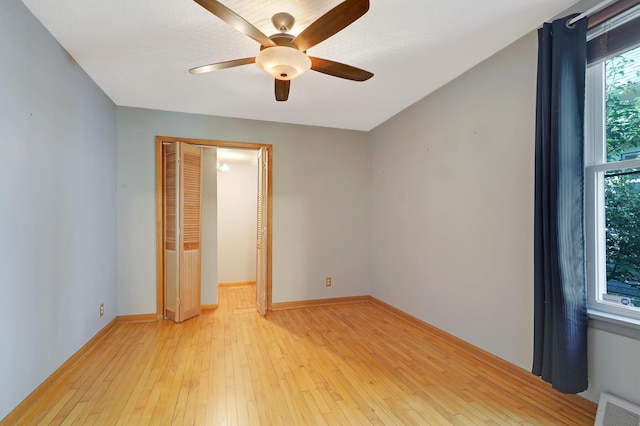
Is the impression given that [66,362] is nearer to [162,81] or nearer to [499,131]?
[162,81]

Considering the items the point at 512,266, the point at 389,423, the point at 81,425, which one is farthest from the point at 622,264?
the point at 81,425

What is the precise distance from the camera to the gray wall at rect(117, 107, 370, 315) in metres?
3.48

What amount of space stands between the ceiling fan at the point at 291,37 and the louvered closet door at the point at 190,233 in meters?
1.79

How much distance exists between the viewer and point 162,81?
2785mm

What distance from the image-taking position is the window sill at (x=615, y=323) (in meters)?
1.63

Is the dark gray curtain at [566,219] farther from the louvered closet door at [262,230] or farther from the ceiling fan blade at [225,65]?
the louvered closet door at [262,230]

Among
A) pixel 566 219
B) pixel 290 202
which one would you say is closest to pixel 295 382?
pixel 566 219

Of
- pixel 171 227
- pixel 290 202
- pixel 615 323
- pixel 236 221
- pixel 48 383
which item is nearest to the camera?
pixel 615 323

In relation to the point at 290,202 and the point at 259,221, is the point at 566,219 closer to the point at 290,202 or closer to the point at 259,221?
the point at 290,202

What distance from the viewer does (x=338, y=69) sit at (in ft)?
6.82

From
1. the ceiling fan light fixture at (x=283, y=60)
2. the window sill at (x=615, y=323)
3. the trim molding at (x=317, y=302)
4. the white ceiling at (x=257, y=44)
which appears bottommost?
the trim molding at (x=317, y=302)

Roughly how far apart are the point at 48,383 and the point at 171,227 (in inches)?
71.4

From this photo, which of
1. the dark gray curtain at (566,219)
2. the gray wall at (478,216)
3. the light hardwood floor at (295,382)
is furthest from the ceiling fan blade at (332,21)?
the light hardwood floor at (295,382)

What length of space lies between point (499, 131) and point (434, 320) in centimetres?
195
